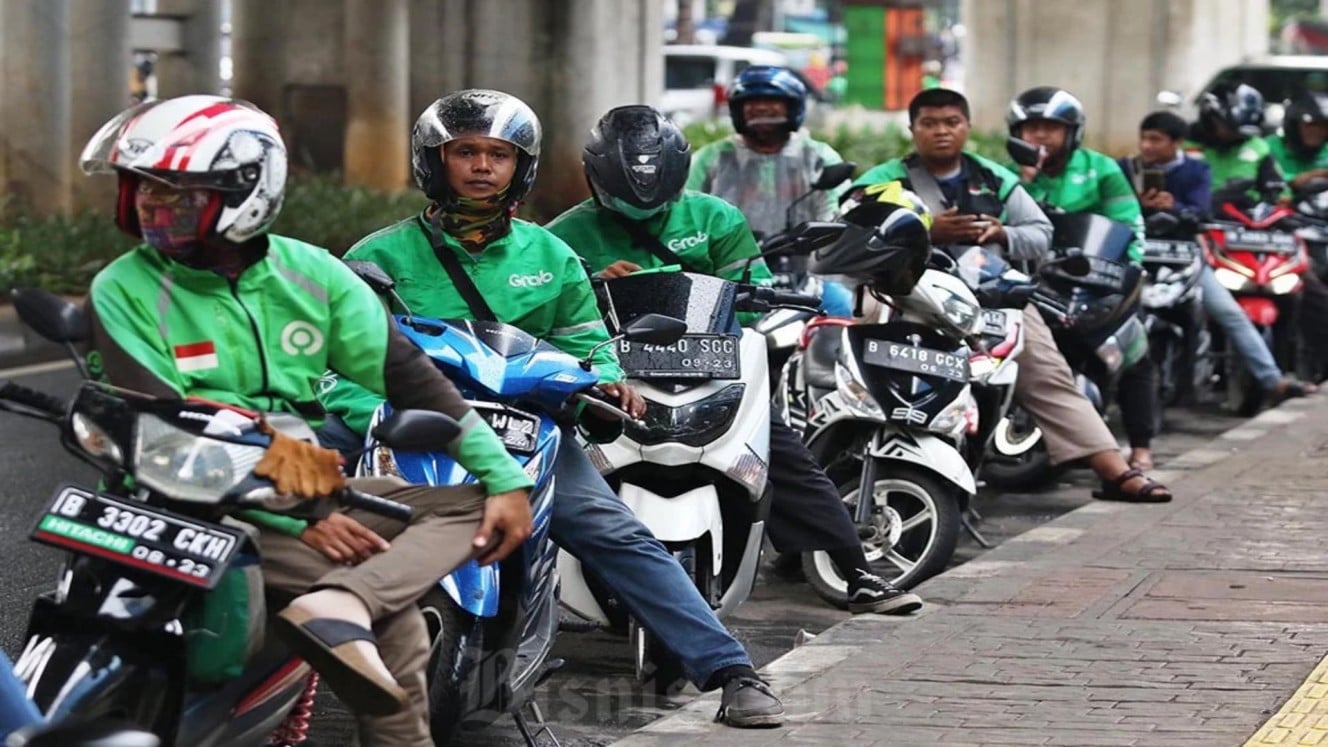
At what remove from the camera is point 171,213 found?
459cm

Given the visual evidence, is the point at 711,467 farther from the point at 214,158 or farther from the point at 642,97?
the point at 642,97

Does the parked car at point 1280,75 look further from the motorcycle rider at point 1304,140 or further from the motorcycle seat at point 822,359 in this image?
the motorcycle seat at point 822,359

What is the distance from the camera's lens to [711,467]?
6629 mm

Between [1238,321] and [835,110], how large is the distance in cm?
3035

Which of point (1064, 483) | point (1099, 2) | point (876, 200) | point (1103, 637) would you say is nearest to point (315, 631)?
point (1103, 637)

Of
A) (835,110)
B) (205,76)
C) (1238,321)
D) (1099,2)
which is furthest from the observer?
(835,110)

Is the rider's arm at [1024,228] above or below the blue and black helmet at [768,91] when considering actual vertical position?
below

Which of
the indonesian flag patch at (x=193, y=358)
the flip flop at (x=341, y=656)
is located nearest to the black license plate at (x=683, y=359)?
the indonesian flag patch at (x=193, y=358)

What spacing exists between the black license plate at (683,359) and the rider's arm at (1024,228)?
2.82m

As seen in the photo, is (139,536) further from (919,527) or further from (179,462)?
(919,527)

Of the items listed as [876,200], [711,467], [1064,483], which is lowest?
[1064,483]

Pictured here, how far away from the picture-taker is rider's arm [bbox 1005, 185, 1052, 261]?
9.34m

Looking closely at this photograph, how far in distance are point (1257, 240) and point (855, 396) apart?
588 cm

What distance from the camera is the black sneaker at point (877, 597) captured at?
744 centimetres
